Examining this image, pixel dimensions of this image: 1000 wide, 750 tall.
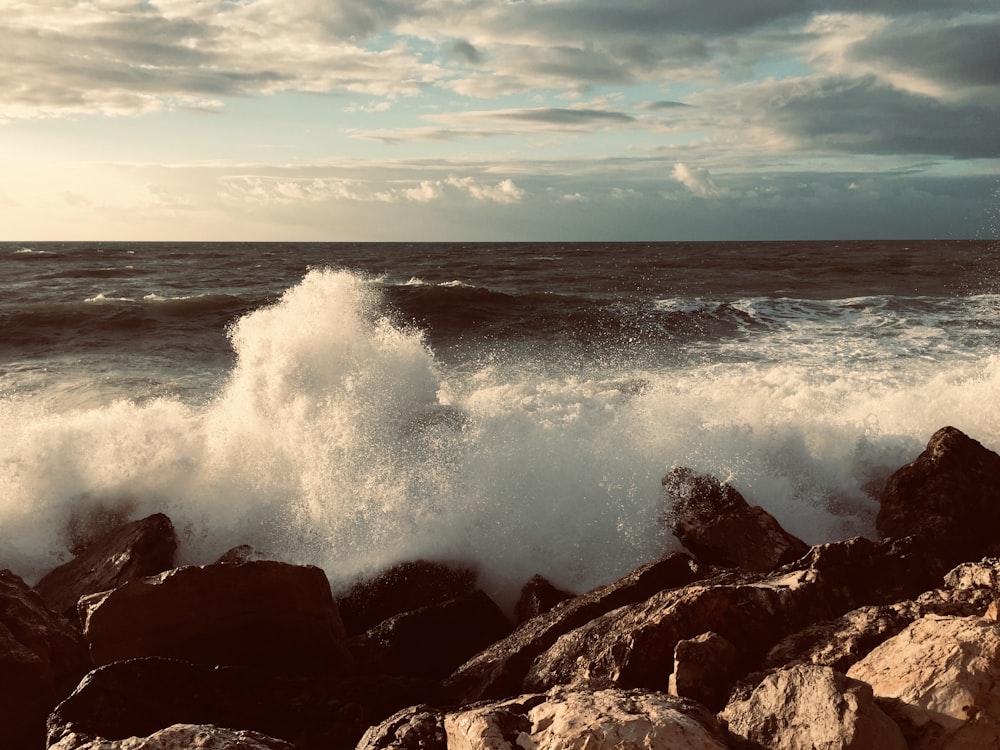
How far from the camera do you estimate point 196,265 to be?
128 ft

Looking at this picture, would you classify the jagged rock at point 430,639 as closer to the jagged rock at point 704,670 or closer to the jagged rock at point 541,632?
the jagged rock at point 541,632

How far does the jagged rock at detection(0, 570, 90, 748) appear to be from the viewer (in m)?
4.12

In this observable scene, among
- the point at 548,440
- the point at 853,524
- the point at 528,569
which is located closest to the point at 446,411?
the point at 548,440

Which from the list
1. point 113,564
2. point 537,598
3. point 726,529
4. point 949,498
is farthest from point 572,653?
point 113,564

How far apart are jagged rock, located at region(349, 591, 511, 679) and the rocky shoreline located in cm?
1

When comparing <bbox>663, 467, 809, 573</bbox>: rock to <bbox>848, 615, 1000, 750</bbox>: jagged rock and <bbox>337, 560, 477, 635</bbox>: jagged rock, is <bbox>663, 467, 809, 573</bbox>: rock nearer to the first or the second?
<bbox>337, 560, 477, 635</bbox>: jagged rock

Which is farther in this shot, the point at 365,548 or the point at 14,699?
the point at 365,548

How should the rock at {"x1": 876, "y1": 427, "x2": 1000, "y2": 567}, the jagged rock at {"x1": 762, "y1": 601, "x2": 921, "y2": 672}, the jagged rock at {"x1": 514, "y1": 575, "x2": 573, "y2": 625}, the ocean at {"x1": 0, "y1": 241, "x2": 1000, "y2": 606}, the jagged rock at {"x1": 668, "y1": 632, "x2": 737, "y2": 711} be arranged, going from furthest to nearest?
the ocean at {"x1": 0, "y1": 241, "x2": 1000, "y2": 606}
the jagged rock at {"x1": 514, "y1": 575, "x2": 573, "y2": 625}
the rock at {"x1": 876, "y1": 427, "x2": 1000, "y2": 567}
the jagged rock at {"x1": 762, "y1": 601, "x2": 921, "y2": 672}
the jagged rock at {"x1": 668, "y1": 632, "x2": 737, "y2": 711}

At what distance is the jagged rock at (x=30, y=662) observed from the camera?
4117mm

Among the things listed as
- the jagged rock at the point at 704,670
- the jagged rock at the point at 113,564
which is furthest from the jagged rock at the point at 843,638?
the jagged rock at the point at 113,564

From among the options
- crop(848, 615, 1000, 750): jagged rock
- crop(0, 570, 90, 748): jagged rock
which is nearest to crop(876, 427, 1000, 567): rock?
crop(848, 615, 1000, 750): jagged rock

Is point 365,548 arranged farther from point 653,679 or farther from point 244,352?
point 244,352

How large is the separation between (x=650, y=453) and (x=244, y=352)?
4967mm

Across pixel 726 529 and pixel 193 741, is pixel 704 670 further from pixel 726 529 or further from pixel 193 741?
pixel 726 529
